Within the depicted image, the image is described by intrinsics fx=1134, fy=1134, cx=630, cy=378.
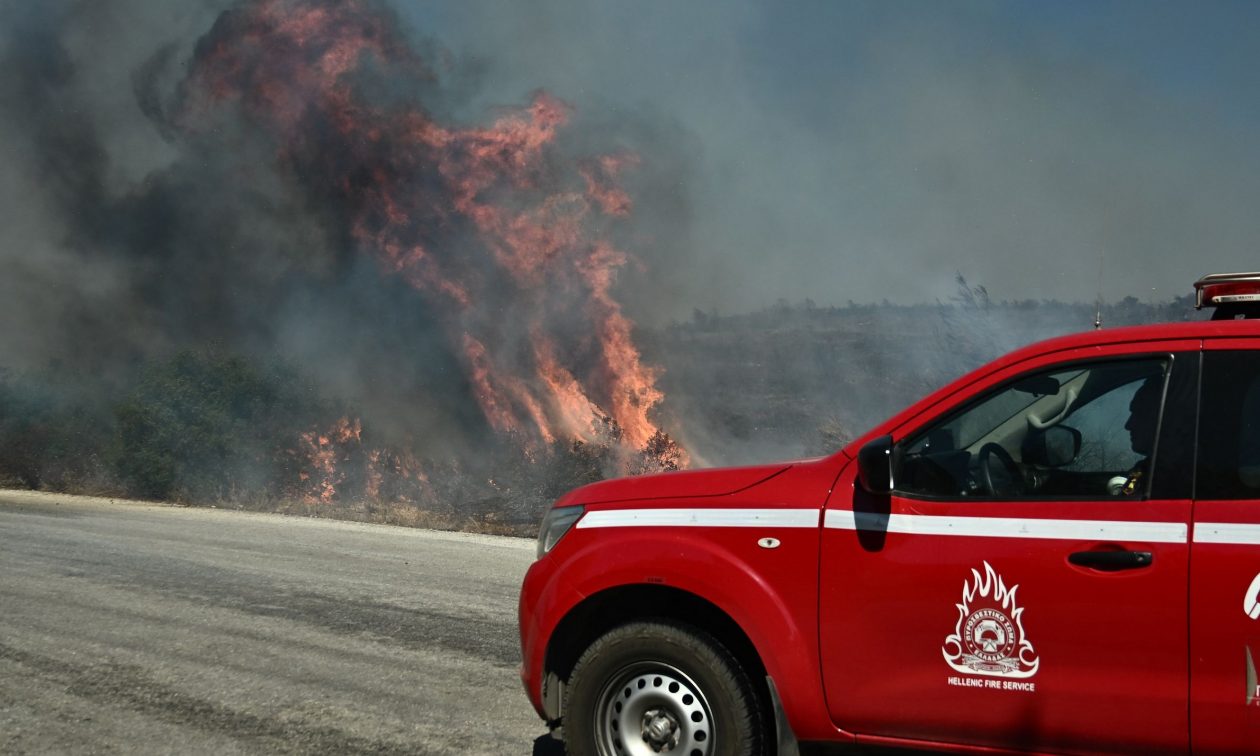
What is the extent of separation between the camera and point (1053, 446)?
3.97m

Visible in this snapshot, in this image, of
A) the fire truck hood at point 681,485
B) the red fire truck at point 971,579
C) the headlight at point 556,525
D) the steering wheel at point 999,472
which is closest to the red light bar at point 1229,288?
the red fire truck at point 971,579

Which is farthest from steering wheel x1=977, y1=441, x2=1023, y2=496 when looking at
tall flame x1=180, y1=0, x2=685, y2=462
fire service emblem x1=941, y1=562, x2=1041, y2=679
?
tall flame x1=180, y1=0, x2=685, y2=462

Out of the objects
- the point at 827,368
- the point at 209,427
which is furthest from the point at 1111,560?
the point at 827,368

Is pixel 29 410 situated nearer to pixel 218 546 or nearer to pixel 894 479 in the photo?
pixel 218 546

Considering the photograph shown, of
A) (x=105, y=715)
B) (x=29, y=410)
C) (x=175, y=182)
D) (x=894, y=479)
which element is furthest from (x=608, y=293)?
(x=894, y=479)

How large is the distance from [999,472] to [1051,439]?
21 cm

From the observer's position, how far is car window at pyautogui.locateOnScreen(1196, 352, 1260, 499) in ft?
11.8

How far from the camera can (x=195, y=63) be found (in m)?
29.8

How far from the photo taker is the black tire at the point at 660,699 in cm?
420

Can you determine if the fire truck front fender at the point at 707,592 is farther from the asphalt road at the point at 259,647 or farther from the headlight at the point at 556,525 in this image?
the asphalt road at the point at 259,647

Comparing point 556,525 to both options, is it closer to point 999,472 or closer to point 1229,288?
point 999,472

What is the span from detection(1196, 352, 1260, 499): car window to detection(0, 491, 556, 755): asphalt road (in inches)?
131

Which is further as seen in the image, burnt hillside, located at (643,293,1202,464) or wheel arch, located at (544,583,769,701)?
burnt hillside, located at (643,293,1202,464)

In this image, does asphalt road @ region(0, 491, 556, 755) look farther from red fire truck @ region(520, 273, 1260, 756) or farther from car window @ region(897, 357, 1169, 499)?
car window @ region(897, 357, 1169, 499)
